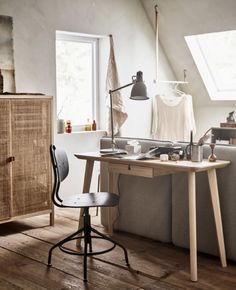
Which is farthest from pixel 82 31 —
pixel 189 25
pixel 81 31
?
pixel 189 25

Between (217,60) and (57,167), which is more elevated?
(217,60)

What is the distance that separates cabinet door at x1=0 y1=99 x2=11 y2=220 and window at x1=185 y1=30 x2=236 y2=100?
2.93m

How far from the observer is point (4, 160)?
164 inches

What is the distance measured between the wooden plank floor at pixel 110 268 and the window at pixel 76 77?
186 centimetres

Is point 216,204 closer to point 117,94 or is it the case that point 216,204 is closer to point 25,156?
point 25,156

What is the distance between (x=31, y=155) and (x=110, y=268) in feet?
4.73

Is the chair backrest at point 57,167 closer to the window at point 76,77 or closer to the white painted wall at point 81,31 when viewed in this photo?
the white painted wall at point 81,31

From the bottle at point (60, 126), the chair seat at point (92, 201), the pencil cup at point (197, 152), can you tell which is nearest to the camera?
the chair seat at point (92, 201)

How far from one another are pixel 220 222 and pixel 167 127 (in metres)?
3.05

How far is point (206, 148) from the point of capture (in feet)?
12.0

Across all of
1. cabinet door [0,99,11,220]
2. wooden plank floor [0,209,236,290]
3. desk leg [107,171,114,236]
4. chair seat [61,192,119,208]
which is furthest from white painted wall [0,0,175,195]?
chair seat [61,192,119,208]

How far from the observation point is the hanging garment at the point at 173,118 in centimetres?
625

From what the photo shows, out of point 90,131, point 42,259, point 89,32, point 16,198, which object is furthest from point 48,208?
point 89,32

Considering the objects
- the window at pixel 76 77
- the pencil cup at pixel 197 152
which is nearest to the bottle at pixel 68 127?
the window at pixel 76 77
